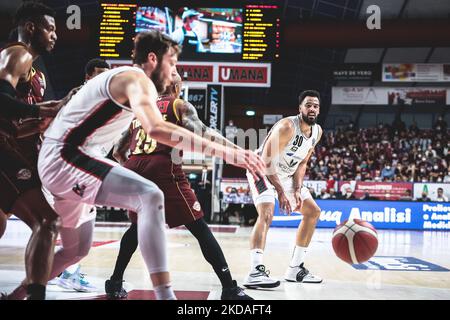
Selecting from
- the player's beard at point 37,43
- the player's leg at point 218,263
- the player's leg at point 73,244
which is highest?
the player's beard at point 37,43

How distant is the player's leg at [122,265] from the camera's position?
135 inches

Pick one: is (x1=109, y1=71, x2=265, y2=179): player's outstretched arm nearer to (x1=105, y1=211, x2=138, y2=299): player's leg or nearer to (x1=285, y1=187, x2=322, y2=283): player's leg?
(x1=105, y1=211, x2=138, y2=299): player's leg

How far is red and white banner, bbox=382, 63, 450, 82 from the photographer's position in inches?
744

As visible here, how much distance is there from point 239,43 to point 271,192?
780cm

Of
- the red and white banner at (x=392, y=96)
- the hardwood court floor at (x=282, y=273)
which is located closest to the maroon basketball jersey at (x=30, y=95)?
the hardwood court floor at (x=282, y=273)

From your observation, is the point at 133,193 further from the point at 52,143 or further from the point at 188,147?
the point at 52,143

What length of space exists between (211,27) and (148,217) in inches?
406

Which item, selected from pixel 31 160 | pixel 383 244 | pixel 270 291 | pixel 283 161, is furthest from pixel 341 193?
pixel 31 160

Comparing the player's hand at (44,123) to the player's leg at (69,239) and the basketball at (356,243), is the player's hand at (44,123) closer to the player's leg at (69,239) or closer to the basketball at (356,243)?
the player's leg at (69,239)

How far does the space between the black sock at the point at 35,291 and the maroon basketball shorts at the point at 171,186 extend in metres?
1.10

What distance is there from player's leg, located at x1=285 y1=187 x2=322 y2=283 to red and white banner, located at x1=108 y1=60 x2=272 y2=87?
27.8 feet

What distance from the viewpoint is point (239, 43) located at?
11.6 metres

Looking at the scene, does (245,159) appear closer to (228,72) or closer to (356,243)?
(356,243)
